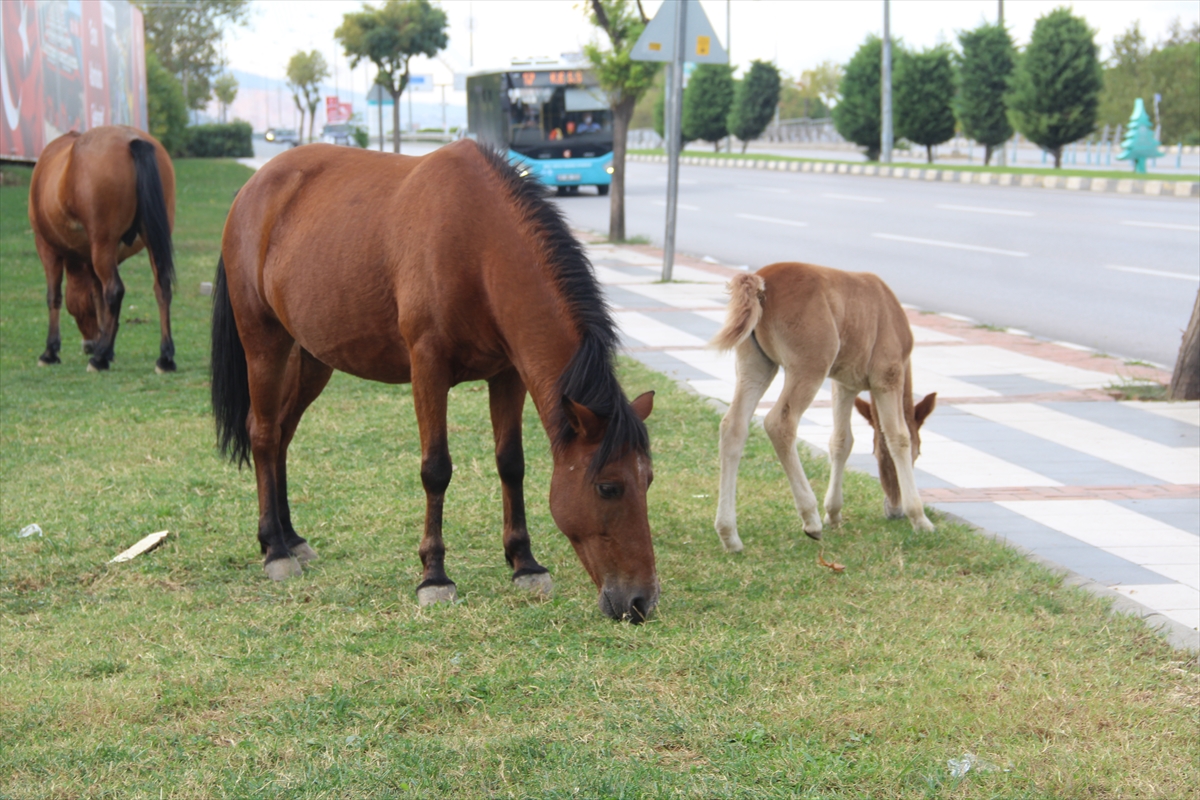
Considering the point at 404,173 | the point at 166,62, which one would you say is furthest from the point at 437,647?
the point at 166,62

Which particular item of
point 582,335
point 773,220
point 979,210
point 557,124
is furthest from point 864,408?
point 557,124

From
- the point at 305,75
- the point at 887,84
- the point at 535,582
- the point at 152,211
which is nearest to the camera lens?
the point at 535,582

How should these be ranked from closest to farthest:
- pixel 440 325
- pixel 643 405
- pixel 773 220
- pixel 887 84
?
pixel 643 405
pixel 440 325
pixel 773 220
pixel 887 84

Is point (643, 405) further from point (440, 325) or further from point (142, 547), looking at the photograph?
point (142, 547)

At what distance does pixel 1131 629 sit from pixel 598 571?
1.79 meters

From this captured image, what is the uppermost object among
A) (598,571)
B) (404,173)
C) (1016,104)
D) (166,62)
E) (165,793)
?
(166,62)

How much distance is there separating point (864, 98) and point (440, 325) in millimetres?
39304

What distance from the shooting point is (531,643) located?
4.11 meters

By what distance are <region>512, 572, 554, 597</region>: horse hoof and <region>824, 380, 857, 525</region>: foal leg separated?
144 cm

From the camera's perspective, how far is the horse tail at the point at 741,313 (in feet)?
16.0

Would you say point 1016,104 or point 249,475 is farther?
point 1016,104

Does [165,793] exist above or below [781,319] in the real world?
below

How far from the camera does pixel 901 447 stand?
523 centimetres

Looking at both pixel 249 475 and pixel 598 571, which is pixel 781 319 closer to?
pixel 598 571
